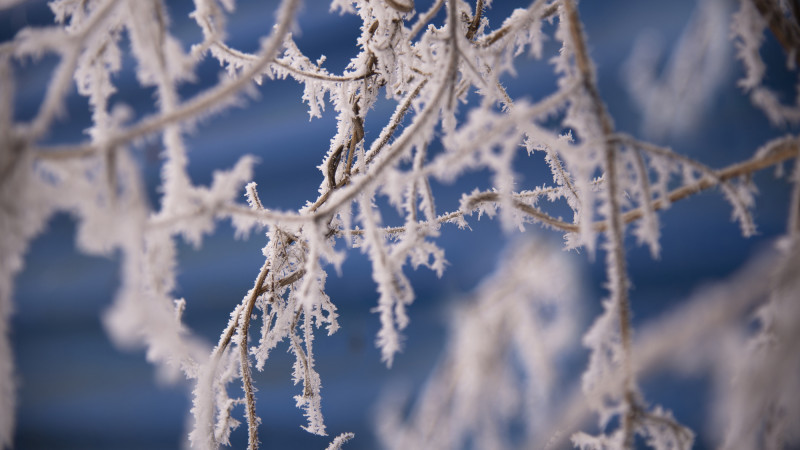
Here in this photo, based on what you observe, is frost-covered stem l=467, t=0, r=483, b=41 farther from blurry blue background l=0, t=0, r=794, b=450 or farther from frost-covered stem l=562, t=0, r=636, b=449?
blurry blue background l=0, t=0, r=794, b=450

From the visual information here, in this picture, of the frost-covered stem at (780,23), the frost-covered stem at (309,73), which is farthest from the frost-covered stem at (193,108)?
the frost-covered stem at (780,23)

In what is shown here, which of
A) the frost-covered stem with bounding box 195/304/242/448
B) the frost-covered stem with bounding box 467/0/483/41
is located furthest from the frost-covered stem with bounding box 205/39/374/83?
the frost-covered stem with bounding box 195/304/242/448

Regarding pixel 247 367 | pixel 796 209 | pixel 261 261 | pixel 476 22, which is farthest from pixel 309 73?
pixel 261 261

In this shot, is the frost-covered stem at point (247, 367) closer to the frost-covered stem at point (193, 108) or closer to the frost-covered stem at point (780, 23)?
the frost-covered stem at point (193, 108)

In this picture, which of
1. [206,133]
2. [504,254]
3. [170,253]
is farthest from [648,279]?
[206,133]

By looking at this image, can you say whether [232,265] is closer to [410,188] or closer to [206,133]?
[206,133]

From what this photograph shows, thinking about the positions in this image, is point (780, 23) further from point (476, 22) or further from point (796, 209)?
point (476, 22)

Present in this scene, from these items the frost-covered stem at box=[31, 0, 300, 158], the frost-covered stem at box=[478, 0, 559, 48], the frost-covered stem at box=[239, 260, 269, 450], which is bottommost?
the frost-covered stem at box=[239, 260, 269, 450]
